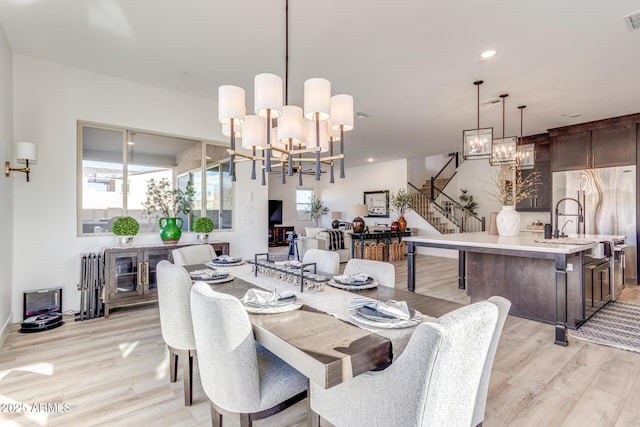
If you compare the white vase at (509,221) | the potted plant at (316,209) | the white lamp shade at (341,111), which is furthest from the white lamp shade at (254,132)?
the potted plant at (316,209)

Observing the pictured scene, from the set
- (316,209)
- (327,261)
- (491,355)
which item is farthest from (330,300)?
(316,209)

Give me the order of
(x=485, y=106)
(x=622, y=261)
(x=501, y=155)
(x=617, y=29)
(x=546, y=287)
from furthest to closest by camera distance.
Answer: (x=485, y=106) < (x=622, y=261) < (x=501, y=155) < (x=546, y=287) < (x=617, y=29)

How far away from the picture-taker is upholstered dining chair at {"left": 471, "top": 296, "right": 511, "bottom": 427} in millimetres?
1319

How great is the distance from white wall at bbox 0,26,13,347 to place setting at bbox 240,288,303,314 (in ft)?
9.89

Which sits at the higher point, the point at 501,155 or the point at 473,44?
the point at 473,44

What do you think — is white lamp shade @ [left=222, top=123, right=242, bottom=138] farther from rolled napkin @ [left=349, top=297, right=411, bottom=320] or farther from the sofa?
the sofa

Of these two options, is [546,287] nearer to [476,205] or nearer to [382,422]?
[382,422]

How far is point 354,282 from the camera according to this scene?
2.08 m

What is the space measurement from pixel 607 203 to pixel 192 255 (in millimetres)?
7070

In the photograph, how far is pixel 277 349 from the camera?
127 cm

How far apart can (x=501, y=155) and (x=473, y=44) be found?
1630 millimetres

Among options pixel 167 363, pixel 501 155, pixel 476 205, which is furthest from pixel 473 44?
pixel 476 205

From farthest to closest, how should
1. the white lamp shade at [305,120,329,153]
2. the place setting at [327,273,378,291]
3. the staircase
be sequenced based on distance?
the staircase, the white lamp shade at [305,120,329,153], the place setting at [327,273,378,291]

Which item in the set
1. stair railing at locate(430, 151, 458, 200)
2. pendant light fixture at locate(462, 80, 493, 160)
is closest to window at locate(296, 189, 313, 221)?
stair railing at locate(430, 151, 458, 200)
